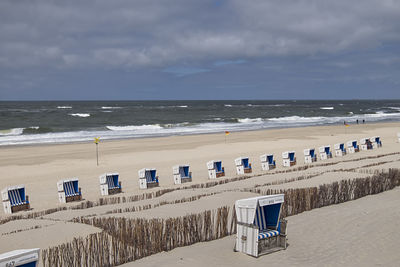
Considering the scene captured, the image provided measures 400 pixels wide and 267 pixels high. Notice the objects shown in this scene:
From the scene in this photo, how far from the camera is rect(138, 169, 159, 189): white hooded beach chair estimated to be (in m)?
15.8

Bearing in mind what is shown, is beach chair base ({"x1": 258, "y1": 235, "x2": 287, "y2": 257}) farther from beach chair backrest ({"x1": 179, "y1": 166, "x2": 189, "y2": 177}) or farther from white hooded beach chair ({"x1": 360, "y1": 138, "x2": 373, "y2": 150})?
white hooded beach chair ({"x1": 360, "y1": 138, "x2": 373, "y2": 150})

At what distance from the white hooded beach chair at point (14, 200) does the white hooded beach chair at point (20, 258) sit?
8.10 metres

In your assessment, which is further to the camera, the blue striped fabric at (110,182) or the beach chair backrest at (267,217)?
the blue striped fabric at (110,182)

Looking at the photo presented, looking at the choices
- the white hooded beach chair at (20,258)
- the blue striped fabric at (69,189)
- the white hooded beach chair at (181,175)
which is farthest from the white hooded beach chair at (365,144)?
Answer: the white hooded beach chair at (20,258)

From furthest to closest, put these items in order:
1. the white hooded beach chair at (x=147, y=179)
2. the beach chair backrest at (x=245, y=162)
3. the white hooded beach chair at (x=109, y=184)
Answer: the beach chair backrest at (x=245, y=162) < the white hooded beach chair at (x=147, y=179) < the white hooded beach chair at (x=109, y=184)

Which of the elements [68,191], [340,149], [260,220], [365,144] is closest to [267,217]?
[260,220]

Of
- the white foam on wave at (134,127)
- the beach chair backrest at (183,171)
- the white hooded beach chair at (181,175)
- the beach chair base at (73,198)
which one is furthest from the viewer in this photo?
the white foam on wave at (134,127)

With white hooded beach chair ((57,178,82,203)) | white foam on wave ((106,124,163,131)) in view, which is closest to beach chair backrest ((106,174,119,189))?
white hooded beach chair ((57,178,82,203))

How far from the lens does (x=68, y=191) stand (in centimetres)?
1397

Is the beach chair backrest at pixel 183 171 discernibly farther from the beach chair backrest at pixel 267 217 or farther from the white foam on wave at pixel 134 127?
the white foam on wave at pixel 134 127

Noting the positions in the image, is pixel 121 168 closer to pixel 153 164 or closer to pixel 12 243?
pixel 153 164

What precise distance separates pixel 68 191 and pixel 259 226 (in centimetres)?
820

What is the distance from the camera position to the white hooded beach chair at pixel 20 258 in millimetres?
5105

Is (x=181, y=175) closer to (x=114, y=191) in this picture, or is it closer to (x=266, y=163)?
(x=114, y=191)
